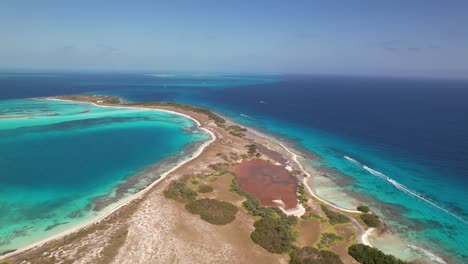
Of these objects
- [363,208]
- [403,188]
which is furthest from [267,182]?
[403,188]

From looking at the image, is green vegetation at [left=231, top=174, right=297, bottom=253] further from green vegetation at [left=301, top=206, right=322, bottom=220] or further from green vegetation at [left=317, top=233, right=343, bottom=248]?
green vegetation at [left=317, top=233, right=343, bottom=248]

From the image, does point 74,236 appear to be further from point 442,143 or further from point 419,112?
point 419,112

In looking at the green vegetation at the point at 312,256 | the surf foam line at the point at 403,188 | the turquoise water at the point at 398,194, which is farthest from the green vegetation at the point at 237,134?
the green vegetation at the point at 312,256

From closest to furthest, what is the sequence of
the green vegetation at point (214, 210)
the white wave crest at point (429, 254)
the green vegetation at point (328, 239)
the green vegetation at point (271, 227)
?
the green vegetation at point (271, 227) < the white wave crest at point (429, 254) < the green vegetation at point (328, 239) < the green vegetation at point (214, 210)

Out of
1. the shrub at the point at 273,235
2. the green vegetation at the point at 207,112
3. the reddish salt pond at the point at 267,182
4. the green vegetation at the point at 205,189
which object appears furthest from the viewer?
the green vegetation at the point at 207,112

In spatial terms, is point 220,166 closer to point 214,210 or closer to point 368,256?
point 214,210

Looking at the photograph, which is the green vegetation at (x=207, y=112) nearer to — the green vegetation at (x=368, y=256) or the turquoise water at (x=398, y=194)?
the turquoise water at (x=398, y=194)
